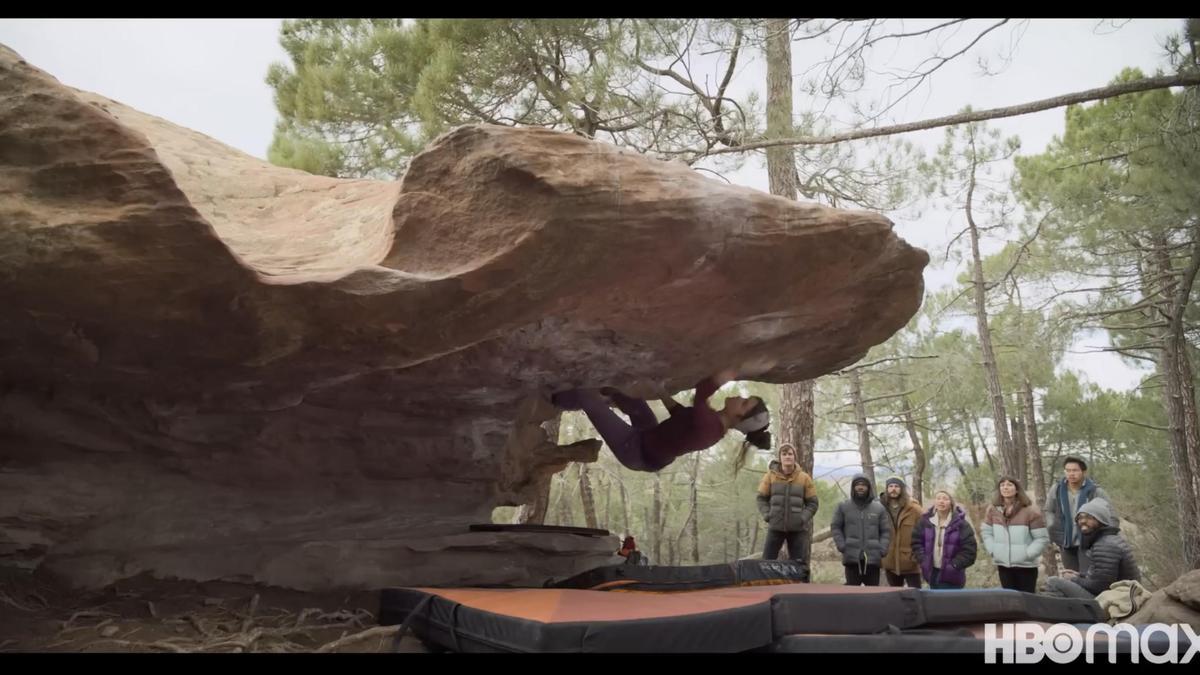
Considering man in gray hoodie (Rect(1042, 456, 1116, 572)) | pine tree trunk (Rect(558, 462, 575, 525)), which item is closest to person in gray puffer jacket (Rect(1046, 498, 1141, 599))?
man in gray hoodie (Rect(1042, 456, 1116, 572))

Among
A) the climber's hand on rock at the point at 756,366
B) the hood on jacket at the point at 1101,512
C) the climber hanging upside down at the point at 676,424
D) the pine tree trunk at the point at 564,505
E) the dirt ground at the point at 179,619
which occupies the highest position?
the climber's hand on rock at the point at 756,366

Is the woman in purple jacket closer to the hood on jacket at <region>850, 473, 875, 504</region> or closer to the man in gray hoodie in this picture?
the hood on jacket at <region>850, 473, 875, 504</region>

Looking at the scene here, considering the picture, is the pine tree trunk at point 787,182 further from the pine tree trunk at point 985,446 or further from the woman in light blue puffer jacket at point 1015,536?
the pine tree trunk at point 985,446

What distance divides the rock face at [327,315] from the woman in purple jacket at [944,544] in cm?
171

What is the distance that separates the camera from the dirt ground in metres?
3.34

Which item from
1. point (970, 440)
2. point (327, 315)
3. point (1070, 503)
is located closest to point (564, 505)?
point (970, 440)

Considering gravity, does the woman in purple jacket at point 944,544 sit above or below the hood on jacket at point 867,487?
below

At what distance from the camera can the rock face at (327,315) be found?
10.0 feet

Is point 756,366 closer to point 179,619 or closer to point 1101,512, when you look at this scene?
point 1101,512

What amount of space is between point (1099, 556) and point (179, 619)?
5227mm

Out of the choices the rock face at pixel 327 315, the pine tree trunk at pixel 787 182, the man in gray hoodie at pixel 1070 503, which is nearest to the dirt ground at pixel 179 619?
the rock face at pixel 327 315

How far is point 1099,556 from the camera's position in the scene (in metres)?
4.79
